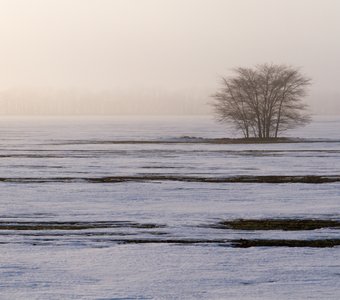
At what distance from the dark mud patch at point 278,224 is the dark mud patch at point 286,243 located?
1.62 metres

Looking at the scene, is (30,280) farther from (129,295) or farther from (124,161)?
(124,161)

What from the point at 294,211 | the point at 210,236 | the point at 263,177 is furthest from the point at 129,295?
the point at 263,177

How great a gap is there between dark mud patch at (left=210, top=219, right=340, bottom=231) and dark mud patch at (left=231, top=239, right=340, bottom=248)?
162 centimetres

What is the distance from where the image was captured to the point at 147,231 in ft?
54.7

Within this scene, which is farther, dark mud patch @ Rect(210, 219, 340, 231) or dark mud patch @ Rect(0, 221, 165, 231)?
dark mud patch @ Rect(210, 219, 340, 231)

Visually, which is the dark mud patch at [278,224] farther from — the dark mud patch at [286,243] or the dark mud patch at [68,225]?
the dark mud patch at [68,225]

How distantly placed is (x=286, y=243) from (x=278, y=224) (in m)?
2.56

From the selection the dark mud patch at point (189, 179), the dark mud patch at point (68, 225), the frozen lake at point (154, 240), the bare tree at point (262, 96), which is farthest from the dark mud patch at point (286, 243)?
the bare tree at point (262, 96)

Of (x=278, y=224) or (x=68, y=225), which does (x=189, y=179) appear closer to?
(x=278, y=224)

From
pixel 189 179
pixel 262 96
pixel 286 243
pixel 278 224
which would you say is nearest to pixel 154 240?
pixel 286 243

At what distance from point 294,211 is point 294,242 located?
187 inches

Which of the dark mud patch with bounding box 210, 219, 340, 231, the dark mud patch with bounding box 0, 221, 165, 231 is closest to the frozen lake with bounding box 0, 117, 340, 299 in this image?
the dark mud patch with bounding box 0, 221, 165, 231

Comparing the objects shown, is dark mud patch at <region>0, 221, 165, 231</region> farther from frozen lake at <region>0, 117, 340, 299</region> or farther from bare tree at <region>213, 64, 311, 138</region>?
bare tree at <region>213, 64, 311, 138</region>

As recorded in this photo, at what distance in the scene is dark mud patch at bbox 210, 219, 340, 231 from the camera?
17.3 meters
